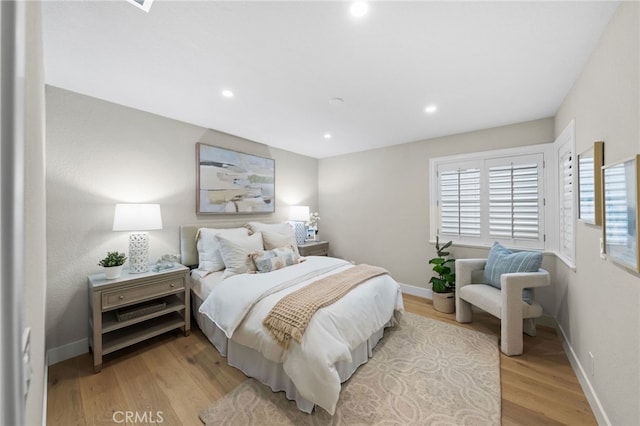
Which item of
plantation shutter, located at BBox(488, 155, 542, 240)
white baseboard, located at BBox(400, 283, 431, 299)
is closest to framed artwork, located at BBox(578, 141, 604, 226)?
plantation shutter, located at BBox(488, 155, 542, 240)

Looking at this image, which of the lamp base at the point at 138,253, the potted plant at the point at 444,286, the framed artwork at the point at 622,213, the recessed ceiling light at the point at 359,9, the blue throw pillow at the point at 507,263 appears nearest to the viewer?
the framed artwork at the point at 622,213

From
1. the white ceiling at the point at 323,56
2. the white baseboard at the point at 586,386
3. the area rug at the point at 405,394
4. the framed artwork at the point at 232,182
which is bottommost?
the area rug at the point at 405,394

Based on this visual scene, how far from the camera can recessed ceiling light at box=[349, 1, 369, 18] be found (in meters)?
1.33

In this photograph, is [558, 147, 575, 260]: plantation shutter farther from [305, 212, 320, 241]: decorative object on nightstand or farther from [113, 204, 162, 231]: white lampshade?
[113, 204, 162, 231]: white lampshade

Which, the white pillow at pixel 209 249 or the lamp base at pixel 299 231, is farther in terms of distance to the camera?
the lamp base at pixel 299 231

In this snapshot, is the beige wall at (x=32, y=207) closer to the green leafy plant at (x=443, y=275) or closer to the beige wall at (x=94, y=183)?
the beige wall at (x=94, y=183)

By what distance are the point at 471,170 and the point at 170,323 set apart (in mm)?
4036

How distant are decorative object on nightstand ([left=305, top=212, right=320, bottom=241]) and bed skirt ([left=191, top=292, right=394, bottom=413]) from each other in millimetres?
2262

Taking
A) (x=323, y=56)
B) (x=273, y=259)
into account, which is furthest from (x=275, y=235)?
(x=323, y=56)

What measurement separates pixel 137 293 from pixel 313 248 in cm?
252

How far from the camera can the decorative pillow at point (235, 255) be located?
2633 mm

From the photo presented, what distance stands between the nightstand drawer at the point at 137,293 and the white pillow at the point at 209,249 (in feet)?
1.04

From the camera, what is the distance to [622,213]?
1273mm

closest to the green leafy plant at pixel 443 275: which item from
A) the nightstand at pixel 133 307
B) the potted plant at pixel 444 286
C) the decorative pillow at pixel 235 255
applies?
the potted plant at pixel 444 286
